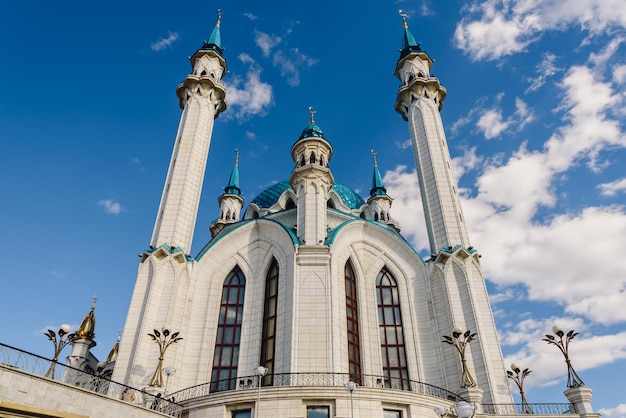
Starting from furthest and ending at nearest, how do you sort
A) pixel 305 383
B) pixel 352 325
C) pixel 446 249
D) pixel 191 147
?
pixel 191 147
pixel 446 249
pixel 352 325
pixel 305 383

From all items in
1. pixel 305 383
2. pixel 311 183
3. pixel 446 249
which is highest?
pixel 311 183

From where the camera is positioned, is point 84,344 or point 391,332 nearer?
point 391,332

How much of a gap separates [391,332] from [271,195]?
20.5 metres

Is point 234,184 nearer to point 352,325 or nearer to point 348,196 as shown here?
point 348,196

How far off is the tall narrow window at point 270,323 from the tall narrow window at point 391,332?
21.8 ft

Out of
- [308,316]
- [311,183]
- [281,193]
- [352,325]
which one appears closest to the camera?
[308,316]

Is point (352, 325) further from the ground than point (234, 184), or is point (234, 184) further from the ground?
point (234, 184)

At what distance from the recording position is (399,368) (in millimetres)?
26672

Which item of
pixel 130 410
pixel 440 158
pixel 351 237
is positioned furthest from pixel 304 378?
pixel 440 158

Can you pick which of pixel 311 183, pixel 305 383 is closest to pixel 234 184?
pixel 311 183

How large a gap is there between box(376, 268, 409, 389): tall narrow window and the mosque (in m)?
0.08

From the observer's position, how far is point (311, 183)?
101ft

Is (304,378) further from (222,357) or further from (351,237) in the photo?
(351,237)

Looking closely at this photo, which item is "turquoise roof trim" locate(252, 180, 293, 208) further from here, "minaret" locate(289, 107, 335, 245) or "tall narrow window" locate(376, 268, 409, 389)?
"tall narrow window" locate(376, 268, 409, 389)
